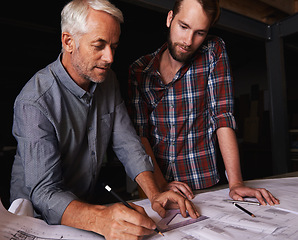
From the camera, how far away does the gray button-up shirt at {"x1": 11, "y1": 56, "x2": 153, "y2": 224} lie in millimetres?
819

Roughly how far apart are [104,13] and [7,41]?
3.42 meters

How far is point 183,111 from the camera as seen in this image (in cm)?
140

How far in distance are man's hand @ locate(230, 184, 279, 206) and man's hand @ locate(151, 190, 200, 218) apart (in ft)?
0.80

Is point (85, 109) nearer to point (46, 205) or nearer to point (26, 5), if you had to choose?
point (46, 205)

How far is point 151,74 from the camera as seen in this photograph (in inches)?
55.9

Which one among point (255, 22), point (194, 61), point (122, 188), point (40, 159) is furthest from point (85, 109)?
point (122, 188)

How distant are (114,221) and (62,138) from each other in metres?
0.42

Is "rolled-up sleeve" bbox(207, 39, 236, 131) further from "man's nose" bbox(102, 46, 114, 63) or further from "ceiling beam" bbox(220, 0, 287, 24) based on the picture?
"ceiling beam" bbox(220, 0, 287, 24)

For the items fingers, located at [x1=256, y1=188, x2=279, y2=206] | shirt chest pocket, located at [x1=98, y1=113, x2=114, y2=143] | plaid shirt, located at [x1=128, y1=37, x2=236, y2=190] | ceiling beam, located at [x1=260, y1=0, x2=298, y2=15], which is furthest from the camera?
ceiling beam, located at [x1=260, y1=0, x2=298, y2=15]

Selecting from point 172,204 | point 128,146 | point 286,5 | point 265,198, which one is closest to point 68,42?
point 128,146

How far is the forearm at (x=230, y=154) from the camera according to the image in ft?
3.83

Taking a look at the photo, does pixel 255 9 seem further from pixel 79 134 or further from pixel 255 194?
pixel 79 134

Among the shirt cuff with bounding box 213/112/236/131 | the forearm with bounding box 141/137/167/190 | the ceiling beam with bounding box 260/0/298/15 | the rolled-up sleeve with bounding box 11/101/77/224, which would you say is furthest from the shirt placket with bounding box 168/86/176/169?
the ceiling beam with bounding box 260/0/298/15

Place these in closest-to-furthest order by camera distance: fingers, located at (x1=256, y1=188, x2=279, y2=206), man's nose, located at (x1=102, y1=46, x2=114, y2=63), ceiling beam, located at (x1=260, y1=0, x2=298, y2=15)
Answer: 1. fingers, located at (x1=256, y1=188, x2=279, y2=206)
2. man's nose, located at (x1=102, y1=46, x2=114, y2=63)
3. ceiling beam, located at (x1=260, y1=0, x2=298, y2=15)
